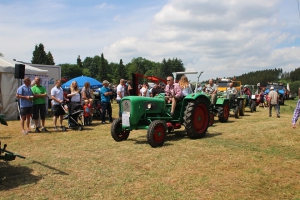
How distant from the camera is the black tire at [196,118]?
23.3ft

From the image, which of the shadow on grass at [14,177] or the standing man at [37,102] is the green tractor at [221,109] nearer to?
the standing man at [37,102]

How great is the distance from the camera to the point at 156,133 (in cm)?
636

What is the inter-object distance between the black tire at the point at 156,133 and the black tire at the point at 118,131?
1.06 m

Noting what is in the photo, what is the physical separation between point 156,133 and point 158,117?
2.36 feet

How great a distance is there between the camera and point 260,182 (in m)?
4.14

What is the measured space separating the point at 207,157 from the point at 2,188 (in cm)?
353

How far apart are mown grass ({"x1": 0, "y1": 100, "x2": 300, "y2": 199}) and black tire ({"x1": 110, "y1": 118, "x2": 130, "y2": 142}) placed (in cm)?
18

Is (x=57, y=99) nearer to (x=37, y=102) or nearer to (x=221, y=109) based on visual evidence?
(x=37, y=102)

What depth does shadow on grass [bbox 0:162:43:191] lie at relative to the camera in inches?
163

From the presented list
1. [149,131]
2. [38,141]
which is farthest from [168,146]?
[38,141]

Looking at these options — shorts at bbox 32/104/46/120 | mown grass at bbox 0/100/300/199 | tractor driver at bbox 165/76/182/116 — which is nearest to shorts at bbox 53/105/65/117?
shorts at bbox 32/104/46/120

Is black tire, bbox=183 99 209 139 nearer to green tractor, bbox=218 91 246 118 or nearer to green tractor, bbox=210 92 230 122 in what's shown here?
green tractor, bbox=210 92 230 122

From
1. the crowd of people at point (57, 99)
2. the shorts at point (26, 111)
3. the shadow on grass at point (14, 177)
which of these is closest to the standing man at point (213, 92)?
the crowd of people at point (57, 99)

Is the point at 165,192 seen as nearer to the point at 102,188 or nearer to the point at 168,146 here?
the point at 102,188
